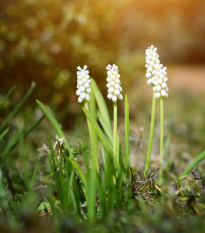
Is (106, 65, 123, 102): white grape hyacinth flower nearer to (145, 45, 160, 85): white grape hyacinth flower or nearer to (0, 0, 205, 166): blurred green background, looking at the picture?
(145, 45, 160, 85): white grape hyacinth flower

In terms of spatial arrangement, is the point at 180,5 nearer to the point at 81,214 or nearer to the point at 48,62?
the point at 48,62

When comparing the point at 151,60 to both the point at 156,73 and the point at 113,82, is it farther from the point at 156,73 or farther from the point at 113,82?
the point at 113,82

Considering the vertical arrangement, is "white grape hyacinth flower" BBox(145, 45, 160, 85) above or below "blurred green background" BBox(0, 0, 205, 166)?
below

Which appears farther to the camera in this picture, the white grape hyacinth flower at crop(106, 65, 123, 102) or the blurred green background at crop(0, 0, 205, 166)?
the blurred green background at crop(0, 0, 205, 166)

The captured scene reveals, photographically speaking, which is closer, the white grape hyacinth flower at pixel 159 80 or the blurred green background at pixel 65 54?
the white grape hyacinth flower at pixel 159 80

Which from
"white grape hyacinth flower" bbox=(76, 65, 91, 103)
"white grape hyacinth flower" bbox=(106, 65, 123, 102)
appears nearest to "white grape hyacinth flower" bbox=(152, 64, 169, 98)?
"white grape hyacinth flower" bbox=(106, 65, 123, 102)

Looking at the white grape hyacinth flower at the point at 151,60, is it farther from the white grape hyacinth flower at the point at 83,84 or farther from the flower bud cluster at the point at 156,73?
the white grape hyacinth flower at the point at 83,84

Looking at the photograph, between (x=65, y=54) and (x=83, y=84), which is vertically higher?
(x=65, y=54)

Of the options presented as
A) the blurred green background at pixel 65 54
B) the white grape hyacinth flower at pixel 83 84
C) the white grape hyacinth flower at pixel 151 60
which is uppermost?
the blurred green background at pixel 65 54

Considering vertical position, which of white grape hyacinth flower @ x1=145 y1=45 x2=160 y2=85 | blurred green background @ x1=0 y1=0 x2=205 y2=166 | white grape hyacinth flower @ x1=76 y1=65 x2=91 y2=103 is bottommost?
white grape hyacinth flower @ x1=76 y1=65 x2=91 y2=103

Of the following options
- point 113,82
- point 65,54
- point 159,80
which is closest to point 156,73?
point 159,80

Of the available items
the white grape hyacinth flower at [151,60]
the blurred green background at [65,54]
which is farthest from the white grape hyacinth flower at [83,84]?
the blurred green background at [65,54]
